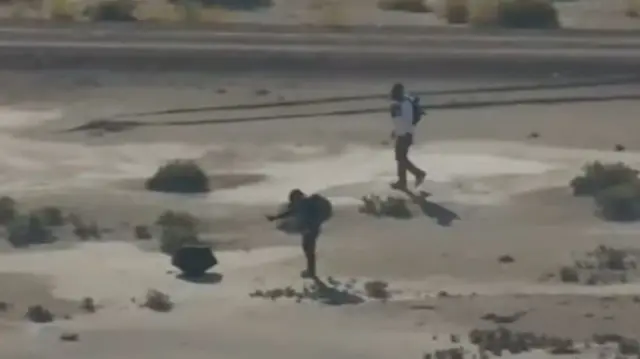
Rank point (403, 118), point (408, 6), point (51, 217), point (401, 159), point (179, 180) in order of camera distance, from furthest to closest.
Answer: point (408, 6)
point (179, 180)
point (401, 159)
point (403, 118)
point (51, 217)

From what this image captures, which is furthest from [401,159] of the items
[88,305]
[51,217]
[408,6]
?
[408,6]

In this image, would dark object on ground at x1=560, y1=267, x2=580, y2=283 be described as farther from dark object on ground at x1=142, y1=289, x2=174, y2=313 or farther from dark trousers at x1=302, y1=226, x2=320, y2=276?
dark object on ground at x1=142, y1=289, x2=174, y2=313

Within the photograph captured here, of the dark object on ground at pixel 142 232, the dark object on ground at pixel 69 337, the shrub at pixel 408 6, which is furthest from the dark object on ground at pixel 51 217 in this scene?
the shrub at pixel 408 6

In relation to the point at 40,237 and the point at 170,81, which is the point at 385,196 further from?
the point at 170,81

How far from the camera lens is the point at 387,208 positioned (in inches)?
1061

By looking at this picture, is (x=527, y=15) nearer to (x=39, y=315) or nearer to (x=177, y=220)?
(x=177, y=220)

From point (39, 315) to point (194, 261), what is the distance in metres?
2.95

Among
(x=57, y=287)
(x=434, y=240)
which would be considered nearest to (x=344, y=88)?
(x=434, y=240)

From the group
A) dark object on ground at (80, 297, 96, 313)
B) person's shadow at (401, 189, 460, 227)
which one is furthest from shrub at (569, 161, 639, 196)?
dark object on ground at (80, 297, 96, 313)

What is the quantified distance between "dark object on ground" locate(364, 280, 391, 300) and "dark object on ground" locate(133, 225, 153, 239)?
490cm

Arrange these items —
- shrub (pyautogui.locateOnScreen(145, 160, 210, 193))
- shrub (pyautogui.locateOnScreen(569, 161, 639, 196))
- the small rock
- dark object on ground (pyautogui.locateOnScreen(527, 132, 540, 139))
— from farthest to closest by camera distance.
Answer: dark object on ground (pyautogui.locateOnScreen(527, 132, 540, 139)), shrub (pyautogui.locateOnScreen(145, 160, 210, 193)), shrub (pyautogui.locateOnScreen(569, 161, 639, 196)), the small rock

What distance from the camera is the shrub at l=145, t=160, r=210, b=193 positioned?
2928cm

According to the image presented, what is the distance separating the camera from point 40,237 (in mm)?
25484

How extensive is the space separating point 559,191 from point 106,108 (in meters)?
12.2
